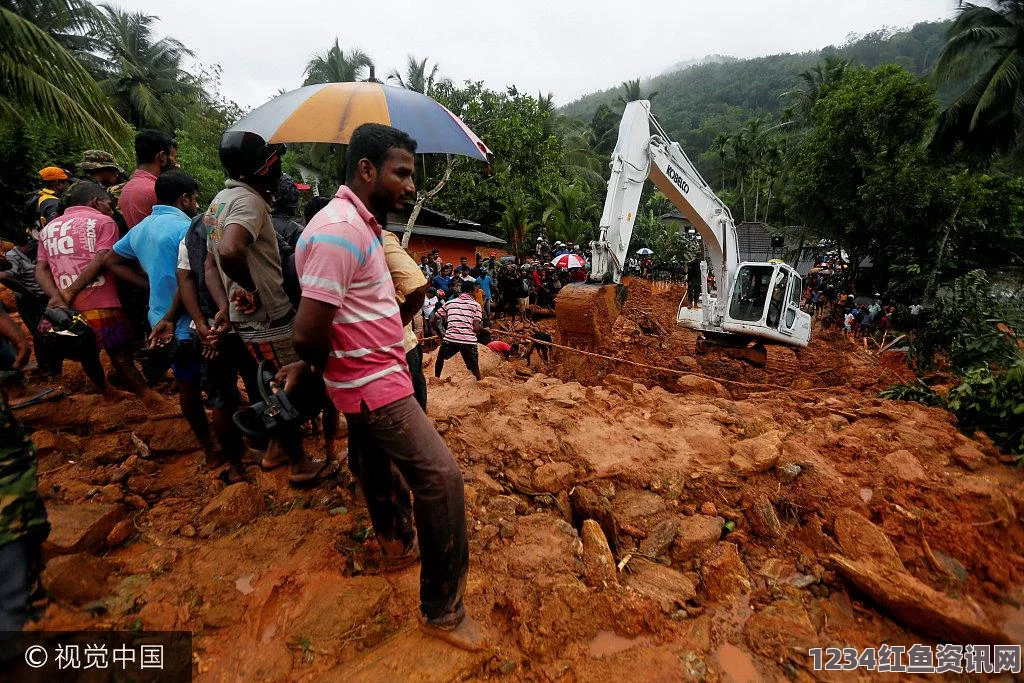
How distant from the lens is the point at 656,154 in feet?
21.0

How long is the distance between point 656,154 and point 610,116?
3739 cm

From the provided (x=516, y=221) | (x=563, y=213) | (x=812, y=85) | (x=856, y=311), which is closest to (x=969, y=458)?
(x=856, y=311)

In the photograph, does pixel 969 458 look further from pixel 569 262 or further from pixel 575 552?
pixel 569 262

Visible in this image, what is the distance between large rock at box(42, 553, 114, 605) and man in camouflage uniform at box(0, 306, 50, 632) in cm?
27

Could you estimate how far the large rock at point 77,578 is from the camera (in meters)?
1.69

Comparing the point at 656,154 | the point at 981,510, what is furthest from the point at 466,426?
the point at 656,154

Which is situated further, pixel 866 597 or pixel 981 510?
pixel 981 510

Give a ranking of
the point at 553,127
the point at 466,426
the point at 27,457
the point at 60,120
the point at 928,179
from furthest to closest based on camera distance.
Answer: the point at 553,127 < the point at 928,179 < the point at 60,120 < the point at 466,426 < the point at 27,457

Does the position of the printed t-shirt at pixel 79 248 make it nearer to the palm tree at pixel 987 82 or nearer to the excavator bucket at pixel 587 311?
the excavator bucket at pixel 587 311

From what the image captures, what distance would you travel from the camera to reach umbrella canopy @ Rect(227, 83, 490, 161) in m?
2.92

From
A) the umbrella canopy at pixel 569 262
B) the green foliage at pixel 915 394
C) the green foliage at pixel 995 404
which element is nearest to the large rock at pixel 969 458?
the green foliage at pixel 995 404

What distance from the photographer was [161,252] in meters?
2.54

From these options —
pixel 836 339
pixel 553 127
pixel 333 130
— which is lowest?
pixel 836 339

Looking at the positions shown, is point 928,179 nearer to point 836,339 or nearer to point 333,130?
point 836,339
